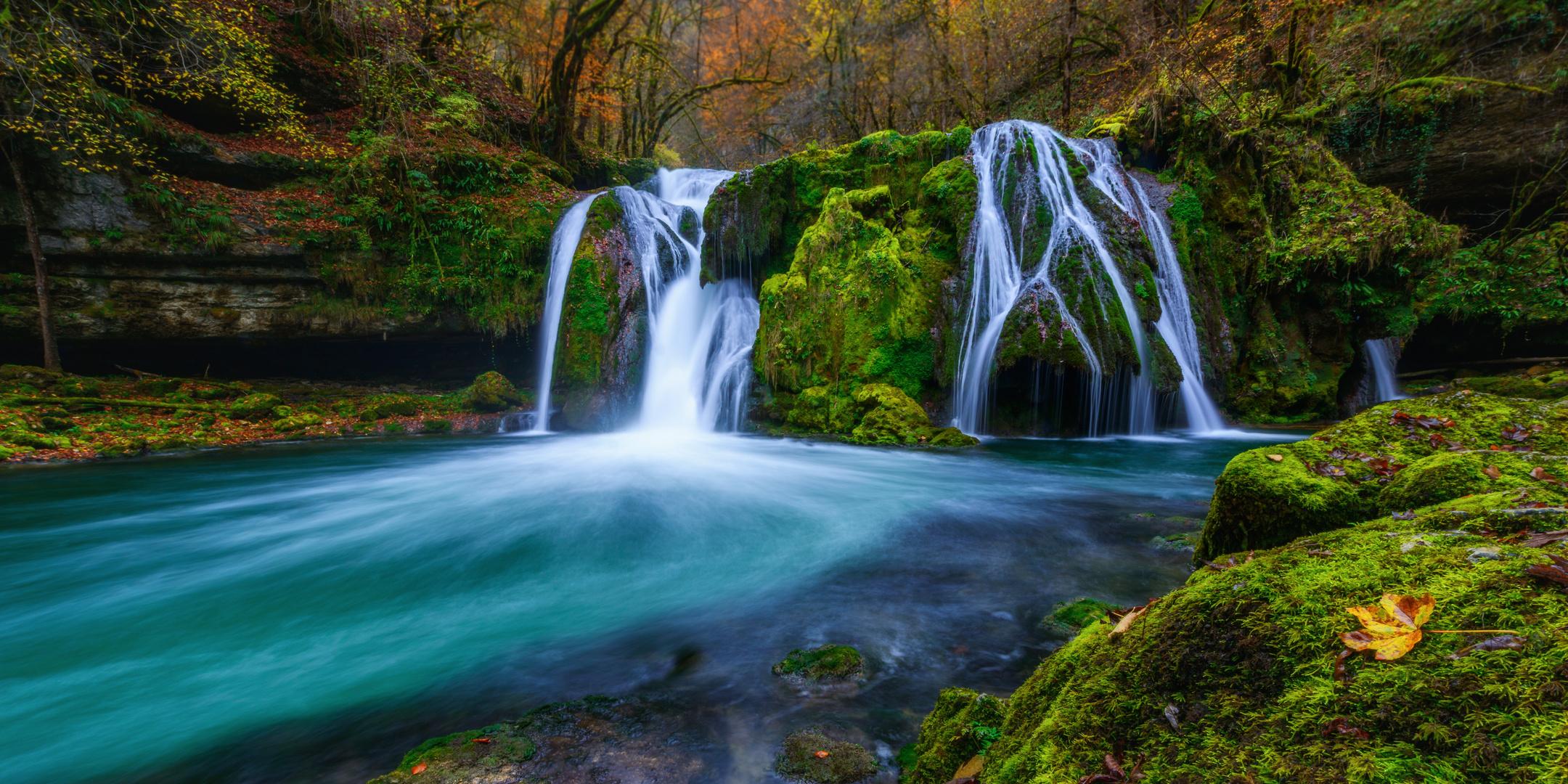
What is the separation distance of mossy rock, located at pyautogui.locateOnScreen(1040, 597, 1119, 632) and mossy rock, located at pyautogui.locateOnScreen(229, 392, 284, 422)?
14639 mm

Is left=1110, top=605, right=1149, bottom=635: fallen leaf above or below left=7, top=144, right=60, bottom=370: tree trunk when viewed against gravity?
below

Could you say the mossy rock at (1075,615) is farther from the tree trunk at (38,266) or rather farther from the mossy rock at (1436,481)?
the tree trunk at (38,266)

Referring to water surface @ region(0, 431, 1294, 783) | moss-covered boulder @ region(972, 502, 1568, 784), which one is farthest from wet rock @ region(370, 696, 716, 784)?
moss-covered boulder @ region(972, 502, 1568, 784)

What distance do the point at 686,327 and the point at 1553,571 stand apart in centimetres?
1277

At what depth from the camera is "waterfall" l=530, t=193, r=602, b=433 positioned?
12.9 metres

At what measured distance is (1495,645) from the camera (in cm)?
93

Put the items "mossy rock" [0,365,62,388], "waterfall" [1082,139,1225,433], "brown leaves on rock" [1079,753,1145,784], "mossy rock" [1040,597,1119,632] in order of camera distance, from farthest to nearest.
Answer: "waterfall" [1082,139,1225,433], "mossy rock" [0,365,62,388], "mossy rock" [1040,597,1119,632], "brown leaves on rock" [1079,753,1145,784]

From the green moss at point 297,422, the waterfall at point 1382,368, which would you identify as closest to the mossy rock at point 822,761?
the green moss at point 297,422

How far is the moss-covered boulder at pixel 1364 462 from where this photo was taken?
2.59 meters

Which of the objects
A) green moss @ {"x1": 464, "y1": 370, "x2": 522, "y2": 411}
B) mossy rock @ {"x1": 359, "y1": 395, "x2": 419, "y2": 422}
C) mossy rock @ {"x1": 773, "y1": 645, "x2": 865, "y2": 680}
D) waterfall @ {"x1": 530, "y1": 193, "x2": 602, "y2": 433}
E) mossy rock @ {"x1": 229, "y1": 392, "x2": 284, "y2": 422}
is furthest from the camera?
green moss @ {"x1": 464, "y1": 370, "x2": 522, "y2": 411}

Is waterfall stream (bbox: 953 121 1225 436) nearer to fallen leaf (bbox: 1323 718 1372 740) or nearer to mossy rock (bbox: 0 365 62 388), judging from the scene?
fallen leaf (bbox: 1323 718 1372 740)

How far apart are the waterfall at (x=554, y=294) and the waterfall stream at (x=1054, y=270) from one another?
28.2 feet

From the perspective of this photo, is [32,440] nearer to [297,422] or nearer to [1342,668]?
[297,422]

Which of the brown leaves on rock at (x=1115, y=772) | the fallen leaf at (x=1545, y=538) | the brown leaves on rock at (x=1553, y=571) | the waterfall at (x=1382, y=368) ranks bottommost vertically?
the brown leaves on rock at (x=1115, y=772)
